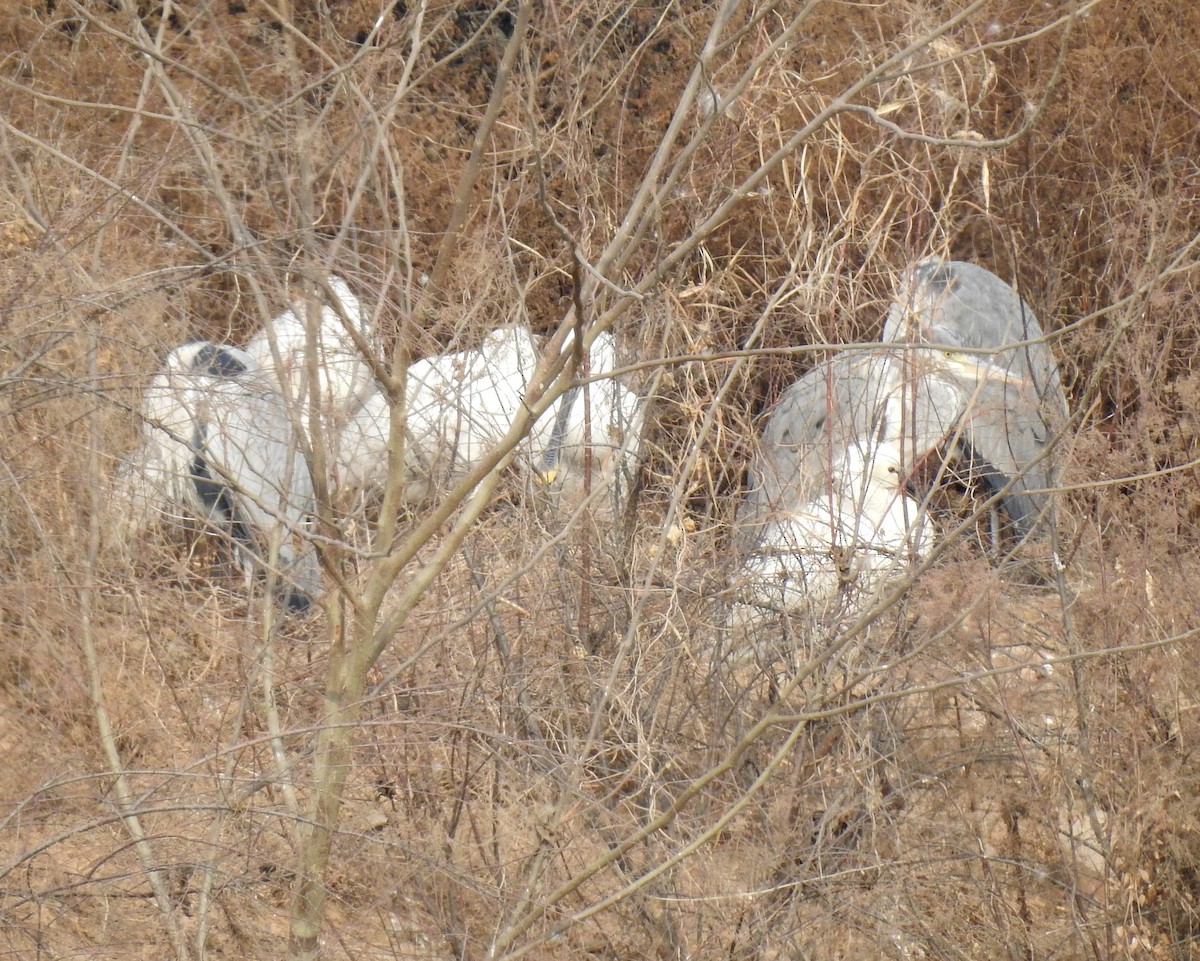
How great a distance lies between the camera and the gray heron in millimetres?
4277

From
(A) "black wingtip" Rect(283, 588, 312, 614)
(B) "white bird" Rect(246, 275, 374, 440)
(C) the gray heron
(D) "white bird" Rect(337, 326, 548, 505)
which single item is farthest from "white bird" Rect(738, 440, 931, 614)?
(B) "white bird" Rect(246, 275, 374, 440)

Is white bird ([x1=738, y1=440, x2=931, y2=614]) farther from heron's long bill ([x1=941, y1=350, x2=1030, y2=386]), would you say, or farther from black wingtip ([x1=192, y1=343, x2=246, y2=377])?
black wingtip ([x1=192, y1=343, x2=246, y2=377])

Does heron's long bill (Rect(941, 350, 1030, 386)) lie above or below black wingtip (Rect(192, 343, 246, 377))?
above

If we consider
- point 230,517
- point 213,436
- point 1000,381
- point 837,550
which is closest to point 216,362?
point 213,436

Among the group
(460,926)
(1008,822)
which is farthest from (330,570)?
(1008,822)

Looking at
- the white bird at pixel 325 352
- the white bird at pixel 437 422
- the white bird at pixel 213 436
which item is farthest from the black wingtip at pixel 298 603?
the white bird at pixel 325 352

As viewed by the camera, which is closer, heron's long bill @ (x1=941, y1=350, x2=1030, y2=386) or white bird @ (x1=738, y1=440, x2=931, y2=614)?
white bird @ (x1=738, y1=440, x2=931, y2=614)

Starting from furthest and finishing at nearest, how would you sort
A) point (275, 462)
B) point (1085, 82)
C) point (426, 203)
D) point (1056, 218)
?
point (1085, 82) < point (1056, 218) < point (426, 203) < point (275, 462)

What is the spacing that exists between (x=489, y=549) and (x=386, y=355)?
1493 mm

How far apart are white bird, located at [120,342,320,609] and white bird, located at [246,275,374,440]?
47mm

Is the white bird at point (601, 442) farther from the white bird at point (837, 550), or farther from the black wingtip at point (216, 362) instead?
the black wingtip at point (216, 362)

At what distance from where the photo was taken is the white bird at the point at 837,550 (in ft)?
13.8

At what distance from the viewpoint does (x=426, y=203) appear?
5621mm

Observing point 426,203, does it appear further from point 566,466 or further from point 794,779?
point 794,779
